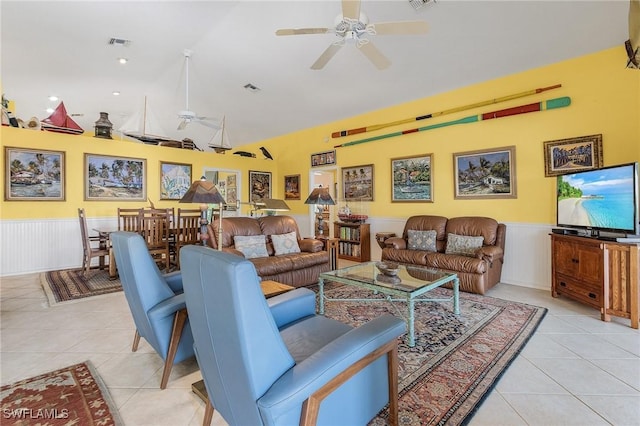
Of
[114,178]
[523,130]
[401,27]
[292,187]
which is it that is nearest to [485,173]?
[523,130]

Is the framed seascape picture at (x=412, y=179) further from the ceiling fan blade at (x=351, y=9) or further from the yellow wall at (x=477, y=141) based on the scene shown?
the ceiling fan blade at (x=351, y=9)

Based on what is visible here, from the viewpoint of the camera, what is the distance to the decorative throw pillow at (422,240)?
172 inches

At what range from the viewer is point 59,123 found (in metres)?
5.10

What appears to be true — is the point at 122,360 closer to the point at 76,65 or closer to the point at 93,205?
the point at 93,205

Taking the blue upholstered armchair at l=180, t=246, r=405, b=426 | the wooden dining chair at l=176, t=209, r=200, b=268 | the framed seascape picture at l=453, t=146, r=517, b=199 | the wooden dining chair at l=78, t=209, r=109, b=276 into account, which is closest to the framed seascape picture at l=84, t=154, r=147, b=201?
the wooden dining chair at l=78, t=209, r=109, b=276

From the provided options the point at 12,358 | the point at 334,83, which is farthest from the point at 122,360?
the point at 334,83

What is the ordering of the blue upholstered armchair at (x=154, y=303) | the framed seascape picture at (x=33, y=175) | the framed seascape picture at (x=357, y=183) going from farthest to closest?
the framed seascape picture at (x=357, y=183), the framed seascape picture at (x=33, y=175), the blue upholstered armchair at (x=154, y=303)

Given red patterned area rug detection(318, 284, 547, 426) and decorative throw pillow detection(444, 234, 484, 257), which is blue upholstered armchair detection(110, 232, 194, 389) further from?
decorative throw pillow detection(444, 234, 484, 257)

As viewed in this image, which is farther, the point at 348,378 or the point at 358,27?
the point at 358,27

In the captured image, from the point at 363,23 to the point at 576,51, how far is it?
3046mm

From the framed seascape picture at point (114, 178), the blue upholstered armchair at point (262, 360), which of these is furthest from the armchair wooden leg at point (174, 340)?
the framed seascape picture at point (114, 178)

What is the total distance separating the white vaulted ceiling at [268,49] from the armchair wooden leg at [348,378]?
352 cm

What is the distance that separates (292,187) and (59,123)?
4.80m

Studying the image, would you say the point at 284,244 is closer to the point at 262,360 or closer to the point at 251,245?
the point at 251,245
